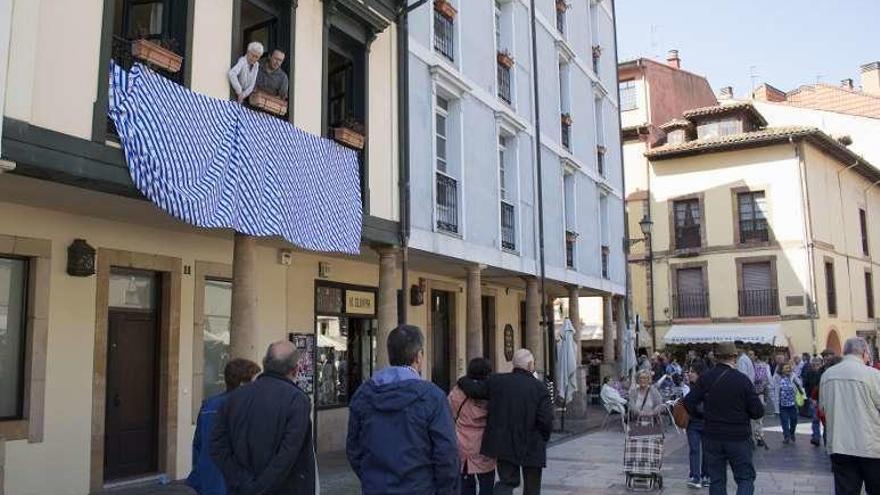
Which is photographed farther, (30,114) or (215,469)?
(30,114)

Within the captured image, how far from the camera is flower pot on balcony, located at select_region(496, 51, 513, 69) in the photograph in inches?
685

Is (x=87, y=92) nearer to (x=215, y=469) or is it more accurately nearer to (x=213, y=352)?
(x=215, y=469)

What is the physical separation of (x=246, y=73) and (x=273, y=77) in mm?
497

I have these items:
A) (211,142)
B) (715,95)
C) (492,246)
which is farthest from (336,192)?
(715,95)

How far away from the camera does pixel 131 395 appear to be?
10.6 m

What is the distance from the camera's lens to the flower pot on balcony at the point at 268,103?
966 cm

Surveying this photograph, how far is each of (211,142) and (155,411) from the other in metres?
4.15

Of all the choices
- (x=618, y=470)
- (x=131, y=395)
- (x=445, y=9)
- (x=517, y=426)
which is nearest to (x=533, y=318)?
(x=618, y=470)

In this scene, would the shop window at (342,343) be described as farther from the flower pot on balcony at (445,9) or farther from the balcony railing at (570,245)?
the balcony railing at (570,245)

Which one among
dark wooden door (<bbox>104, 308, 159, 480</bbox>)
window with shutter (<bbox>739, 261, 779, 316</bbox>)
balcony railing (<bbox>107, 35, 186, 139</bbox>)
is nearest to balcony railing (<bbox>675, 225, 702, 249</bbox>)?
window with shutter (<bbox>739, 261, 779, 316</bbox>)

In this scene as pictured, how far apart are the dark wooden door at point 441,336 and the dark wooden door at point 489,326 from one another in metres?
2.42

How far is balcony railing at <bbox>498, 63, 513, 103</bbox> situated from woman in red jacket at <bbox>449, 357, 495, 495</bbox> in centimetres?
1103

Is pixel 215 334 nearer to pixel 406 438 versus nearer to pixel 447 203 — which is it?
pixel 447 203

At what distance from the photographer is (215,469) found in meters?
5.87
